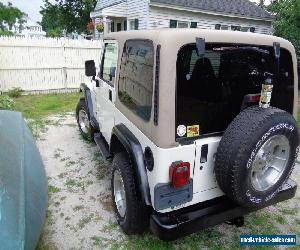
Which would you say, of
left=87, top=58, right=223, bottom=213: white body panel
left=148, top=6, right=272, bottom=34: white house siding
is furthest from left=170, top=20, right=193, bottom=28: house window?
left=87, top=58, right=223, bottom=213: white body panel

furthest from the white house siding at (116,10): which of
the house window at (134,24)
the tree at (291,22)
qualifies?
the tree at (291,22)

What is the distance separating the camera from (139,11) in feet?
56.7

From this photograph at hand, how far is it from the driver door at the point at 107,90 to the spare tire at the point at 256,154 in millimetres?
1772

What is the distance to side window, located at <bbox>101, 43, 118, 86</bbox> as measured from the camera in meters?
3.79

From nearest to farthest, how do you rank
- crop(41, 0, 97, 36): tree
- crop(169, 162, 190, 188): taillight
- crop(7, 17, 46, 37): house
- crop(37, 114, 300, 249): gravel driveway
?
1. crop(169, 162, 190, 188): taillight
2. crop(37, 114, 300, 249): gravel driveway
3. crop(41, 0, 97, 36): tree
4. crop(7, 17, 46, 37): house

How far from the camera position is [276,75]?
2879mm

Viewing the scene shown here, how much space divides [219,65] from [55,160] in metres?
3.76

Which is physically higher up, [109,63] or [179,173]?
[109,63]

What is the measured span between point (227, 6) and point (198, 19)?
Answer: 111 inches

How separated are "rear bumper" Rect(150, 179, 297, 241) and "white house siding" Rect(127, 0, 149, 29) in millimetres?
15480

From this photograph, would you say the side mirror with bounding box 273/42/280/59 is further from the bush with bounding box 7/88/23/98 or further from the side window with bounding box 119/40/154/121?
the bush with bounding box 7/88/23/98

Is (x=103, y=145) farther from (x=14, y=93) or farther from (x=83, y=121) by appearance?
(x=14, y=93)

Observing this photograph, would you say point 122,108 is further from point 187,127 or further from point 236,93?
point 236,93

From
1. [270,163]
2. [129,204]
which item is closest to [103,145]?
[129,204]
